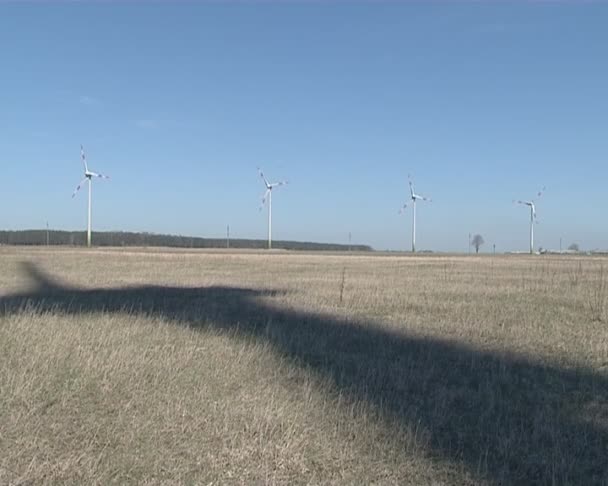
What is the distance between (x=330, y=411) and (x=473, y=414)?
1640 millimetres

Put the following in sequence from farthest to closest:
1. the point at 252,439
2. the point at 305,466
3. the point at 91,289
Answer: the point at 91,289 < the point at 252,439 < the point at 305,466

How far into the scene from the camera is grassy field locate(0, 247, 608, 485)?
5.77 metres

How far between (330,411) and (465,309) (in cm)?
1129

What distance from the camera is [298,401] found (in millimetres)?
7633

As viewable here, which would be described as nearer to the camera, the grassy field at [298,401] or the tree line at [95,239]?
the grassy field at [298,401]

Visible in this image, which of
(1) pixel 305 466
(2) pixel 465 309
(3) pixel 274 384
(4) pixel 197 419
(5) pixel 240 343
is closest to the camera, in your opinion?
(1) pixel 305 466

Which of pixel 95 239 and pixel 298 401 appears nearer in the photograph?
pixel 298 401

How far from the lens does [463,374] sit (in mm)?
9719

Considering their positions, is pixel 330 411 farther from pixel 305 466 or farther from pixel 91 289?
pixel 91 289

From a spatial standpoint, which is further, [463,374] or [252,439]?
[463,374]

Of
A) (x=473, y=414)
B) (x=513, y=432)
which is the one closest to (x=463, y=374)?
(x=473, y=414)

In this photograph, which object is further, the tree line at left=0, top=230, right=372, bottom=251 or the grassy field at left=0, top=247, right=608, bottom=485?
the tree line at left=0, top=230, right=372, bottom=251

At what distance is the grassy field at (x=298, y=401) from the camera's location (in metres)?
5.77

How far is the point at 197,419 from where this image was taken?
678 centimetres
